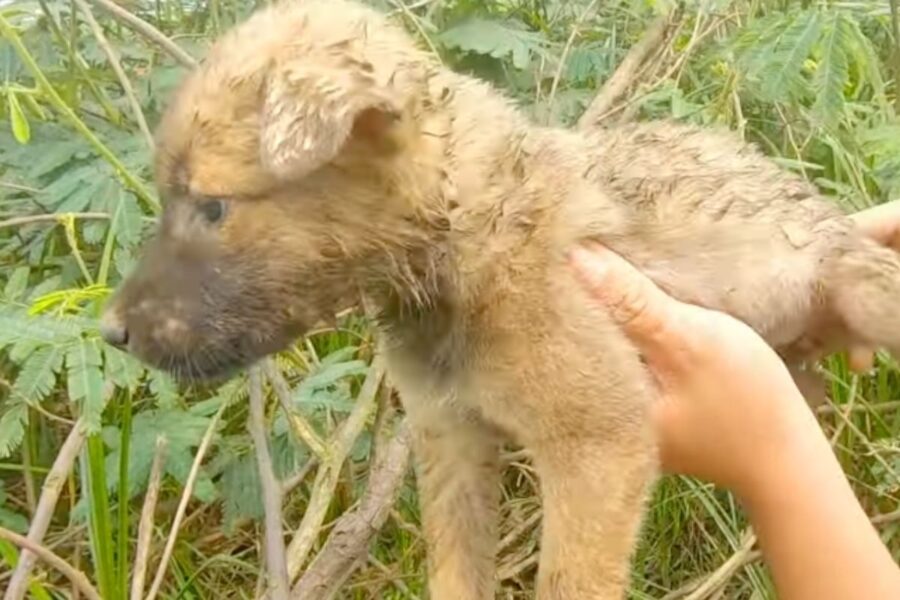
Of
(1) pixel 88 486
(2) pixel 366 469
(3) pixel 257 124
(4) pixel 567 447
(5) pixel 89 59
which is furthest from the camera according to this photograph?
(2) pixel 366 469

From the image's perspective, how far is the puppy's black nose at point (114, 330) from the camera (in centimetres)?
216

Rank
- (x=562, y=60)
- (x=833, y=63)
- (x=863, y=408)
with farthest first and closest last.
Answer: (x=863, y=408), (x=562, y=60), (x=833, y=63)

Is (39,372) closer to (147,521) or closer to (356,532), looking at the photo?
(147,521)

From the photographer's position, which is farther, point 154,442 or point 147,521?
point 154,442

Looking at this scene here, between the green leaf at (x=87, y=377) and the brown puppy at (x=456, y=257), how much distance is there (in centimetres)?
36

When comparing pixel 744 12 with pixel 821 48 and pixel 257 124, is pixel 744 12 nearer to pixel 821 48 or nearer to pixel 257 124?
pixel 821 48

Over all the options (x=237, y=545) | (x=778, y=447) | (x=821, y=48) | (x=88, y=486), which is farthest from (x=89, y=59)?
(x=778, y=447)

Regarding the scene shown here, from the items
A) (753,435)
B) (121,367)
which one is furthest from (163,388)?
(753,435)

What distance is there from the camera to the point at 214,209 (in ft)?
7.08

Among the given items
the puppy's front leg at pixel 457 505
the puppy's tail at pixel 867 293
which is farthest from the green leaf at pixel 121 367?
the puppy's tail at pixel 867 293

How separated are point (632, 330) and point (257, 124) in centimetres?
68

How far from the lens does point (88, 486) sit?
2930 millimetres

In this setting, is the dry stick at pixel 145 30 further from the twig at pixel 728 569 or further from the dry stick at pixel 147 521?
the twig at pixel 728 569

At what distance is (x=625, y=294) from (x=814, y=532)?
0.47 metres
